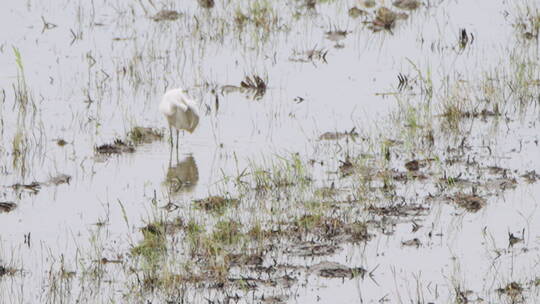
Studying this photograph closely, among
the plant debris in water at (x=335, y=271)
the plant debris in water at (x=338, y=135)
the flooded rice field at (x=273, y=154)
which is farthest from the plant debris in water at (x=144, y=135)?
the plant debris in water at (x=335, y=271)

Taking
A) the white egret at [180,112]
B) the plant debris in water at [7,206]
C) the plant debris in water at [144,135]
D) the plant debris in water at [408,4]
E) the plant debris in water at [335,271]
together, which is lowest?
the plant debris in water at [335,271]

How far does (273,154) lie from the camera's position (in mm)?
9375

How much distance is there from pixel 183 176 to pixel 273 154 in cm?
81

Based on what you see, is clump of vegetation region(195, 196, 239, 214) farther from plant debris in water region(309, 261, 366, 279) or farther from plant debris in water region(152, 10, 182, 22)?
plant debris in water region(152, 10, 182, 22)

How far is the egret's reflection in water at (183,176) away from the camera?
889 cm

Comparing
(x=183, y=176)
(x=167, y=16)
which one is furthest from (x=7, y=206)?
(x=167, y=16)

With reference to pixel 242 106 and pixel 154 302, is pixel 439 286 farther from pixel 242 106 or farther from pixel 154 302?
pixel 242 106

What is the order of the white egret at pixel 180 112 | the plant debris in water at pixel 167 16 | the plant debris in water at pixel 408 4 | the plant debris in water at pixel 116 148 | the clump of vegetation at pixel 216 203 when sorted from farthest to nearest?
the plant debris in water at pixel 408 4, the plant debris in water at pixel 167 16, the plant debris in water at pixel 116 148, the white egret at pixel 180 112, the clump of vegetation at pixel 216 203

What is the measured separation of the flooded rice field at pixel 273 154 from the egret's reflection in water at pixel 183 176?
0.03 meters

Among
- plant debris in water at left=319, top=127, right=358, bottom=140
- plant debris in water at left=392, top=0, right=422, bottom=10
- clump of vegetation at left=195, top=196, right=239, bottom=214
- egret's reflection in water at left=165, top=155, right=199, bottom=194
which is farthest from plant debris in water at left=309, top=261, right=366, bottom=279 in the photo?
plant debris in water at left=392, top=0, right=422, bottom=10

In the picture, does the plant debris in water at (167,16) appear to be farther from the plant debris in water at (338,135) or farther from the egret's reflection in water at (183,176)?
the egret's reflection in water at (183,176)

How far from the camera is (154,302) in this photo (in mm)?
6402

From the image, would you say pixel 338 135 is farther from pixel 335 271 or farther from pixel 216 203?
pixel 335 271

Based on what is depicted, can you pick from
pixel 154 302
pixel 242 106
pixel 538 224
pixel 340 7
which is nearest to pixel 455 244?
pixel 538 224
